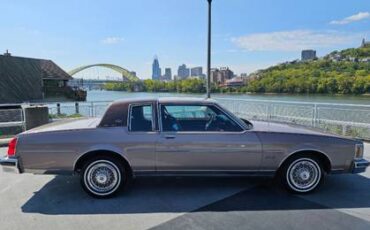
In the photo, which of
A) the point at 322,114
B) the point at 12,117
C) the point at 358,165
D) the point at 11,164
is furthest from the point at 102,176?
the point at 322,114

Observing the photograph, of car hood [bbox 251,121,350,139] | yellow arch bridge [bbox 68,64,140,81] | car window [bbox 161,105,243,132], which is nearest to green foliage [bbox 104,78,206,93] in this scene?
car hood [bbox 251,121,350,139]

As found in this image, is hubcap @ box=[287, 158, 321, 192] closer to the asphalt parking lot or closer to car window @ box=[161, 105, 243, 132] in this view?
the asphalt parking lot

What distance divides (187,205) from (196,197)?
312mm

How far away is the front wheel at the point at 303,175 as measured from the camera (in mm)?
4480

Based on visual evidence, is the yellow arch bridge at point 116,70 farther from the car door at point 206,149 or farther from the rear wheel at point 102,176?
the car door at point 206,149

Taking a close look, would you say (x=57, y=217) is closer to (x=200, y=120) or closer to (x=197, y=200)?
(x=197, y=200)

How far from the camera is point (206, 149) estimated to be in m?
4.30

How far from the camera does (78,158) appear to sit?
14.1 ft

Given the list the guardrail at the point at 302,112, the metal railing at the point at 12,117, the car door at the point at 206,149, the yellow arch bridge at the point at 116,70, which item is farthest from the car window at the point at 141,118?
the yellow arch bridge at the point at 116,70

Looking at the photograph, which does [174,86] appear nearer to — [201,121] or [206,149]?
[201,121]

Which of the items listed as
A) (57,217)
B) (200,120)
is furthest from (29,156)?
(200,120)

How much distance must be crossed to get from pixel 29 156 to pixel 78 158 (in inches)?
26.0

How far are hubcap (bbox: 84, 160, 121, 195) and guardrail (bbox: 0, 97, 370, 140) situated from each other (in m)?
3.28

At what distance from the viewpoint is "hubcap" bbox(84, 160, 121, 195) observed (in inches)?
172
